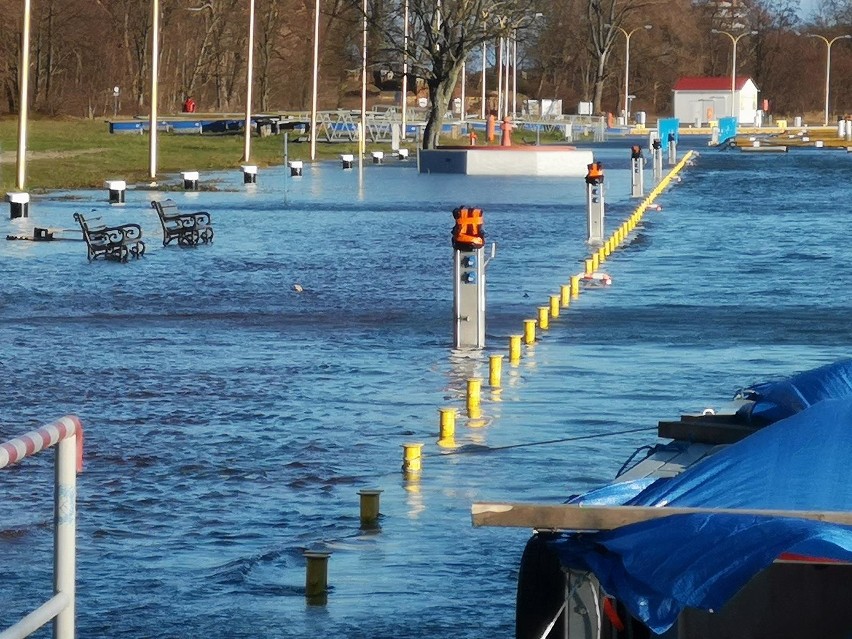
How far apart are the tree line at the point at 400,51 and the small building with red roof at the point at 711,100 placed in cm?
644

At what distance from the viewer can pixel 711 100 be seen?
126 m

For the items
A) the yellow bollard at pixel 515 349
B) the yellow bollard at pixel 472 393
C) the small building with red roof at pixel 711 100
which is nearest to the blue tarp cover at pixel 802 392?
the yellow bollard at pixel 472 393

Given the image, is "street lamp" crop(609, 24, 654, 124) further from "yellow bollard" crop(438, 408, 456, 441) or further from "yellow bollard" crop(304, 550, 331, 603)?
"yellow bollard" crop(304, 550, 331, 603)

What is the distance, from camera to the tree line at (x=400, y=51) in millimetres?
74062

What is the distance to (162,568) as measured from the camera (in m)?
9.38

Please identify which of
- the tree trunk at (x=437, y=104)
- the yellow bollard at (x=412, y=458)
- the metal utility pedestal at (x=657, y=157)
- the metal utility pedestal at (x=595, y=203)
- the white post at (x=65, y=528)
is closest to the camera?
the white post at (x=65, y=528)

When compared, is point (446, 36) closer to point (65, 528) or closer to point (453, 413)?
point (453, 413)

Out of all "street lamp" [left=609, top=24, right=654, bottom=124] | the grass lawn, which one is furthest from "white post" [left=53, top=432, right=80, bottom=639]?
"street lamp" [left=609, top=24, right=654, bottom=124]

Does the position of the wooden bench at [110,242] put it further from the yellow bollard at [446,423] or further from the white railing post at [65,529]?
the white railing post at [65,529]

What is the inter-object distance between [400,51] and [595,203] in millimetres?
40546

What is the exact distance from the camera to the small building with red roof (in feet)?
412

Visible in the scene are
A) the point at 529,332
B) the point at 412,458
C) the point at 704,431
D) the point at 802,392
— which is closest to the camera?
the point at 802,392

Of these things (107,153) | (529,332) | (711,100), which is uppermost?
(711,100)

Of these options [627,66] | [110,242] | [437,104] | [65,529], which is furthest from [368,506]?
[627,66]
